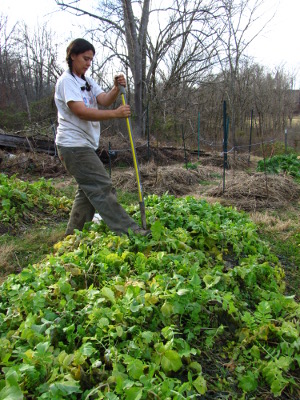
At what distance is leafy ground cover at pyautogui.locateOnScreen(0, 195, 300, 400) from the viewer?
1523 millimetres

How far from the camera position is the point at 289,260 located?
12.3 feet

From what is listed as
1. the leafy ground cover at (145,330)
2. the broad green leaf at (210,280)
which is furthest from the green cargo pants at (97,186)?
the broad green leaf at (210,280)

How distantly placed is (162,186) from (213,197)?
58.2 inches

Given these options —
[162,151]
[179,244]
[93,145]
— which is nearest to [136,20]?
[162,151]

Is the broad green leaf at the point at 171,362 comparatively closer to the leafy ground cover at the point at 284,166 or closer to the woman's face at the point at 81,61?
the woman's face at the point at 81,61

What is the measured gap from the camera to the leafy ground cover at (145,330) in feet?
5.00

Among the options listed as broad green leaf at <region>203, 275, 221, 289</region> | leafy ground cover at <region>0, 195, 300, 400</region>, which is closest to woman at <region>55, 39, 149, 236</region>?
leafy ground cover at <region>0, 195, 300, 400</region>

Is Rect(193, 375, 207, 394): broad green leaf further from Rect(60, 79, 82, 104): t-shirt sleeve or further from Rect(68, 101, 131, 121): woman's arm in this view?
Rect(60, 79, 82, 104): t-shirt sleeve

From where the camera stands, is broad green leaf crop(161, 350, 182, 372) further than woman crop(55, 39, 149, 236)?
No

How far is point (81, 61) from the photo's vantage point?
3053mm

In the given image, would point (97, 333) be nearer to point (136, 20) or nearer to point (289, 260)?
point (289, 260)

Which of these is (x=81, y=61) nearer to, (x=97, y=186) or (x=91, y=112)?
(x=91, y=112)

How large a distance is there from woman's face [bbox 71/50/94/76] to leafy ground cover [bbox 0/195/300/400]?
5.37ft

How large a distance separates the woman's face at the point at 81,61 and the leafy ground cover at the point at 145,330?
1636 mm
